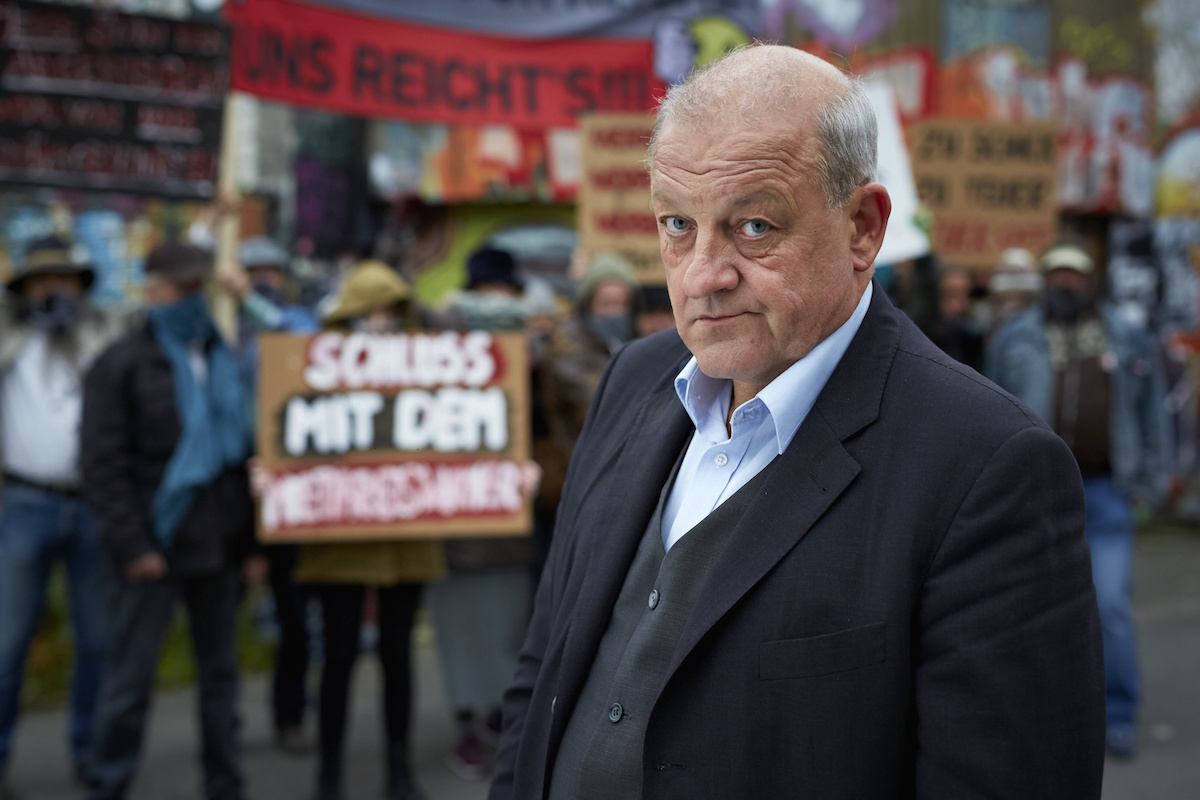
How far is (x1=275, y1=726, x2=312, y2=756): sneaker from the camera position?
16.6 ft

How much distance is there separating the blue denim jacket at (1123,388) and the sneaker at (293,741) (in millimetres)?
3813

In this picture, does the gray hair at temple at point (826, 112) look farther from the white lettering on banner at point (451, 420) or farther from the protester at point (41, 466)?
the protester at point (41, 466)

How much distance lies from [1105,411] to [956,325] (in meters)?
1.34

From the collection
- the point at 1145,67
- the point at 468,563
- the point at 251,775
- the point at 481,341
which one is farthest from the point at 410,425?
the point at 1145,67

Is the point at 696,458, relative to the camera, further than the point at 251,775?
No

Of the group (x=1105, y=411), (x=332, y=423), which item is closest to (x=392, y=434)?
(x=332, y=423)

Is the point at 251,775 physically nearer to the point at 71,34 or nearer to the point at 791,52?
the point at 71,34

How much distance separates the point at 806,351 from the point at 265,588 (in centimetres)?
582

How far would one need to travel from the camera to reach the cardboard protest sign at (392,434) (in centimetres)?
414

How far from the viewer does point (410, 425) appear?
4.29 m

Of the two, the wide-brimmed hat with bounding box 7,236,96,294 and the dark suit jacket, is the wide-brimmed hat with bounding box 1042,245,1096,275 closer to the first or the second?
the dark suit jacket

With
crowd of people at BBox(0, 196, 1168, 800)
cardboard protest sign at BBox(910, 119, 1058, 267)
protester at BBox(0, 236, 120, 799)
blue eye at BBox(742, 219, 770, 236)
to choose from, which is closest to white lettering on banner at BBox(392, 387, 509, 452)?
crowd of people at BBox(0, 196, 1168, 800)

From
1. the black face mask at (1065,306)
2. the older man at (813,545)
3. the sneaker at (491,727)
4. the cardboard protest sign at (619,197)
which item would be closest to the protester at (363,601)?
the sneaker at (491,727)

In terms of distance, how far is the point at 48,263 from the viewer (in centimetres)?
449
